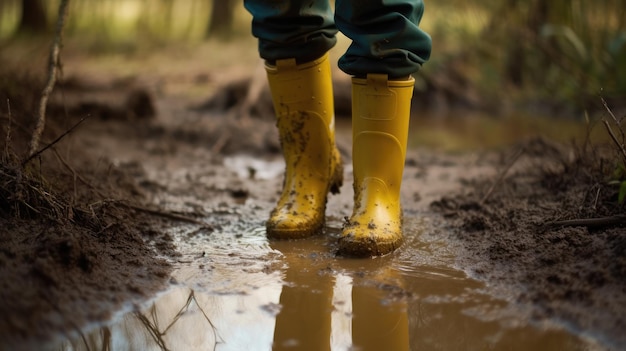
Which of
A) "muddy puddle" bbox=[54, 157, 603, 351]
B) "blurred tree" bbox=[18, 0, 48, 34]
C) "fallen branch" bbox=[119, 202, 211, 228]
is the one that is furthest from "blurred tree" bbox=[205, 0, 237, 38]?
"muddy puddle" bbox=[54, 157, 603, 351]

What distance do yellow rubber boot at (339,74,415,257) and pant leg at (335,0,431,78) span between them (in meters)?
0.04

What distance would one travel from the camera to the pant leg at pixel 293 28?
1.92 meters

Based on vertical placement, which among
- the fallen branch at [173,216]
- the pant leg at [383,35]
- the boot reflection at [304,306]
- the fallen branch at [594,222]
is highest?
the pant leg at [383,35]

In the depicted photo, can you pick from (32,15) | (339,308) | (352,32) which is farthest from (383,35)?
(32,15)

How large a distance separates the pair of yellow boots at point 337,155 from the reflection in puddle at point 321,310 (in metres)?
0.10


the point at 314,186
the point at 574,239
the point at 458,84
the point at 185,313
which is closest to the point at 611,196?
the point at 574,239

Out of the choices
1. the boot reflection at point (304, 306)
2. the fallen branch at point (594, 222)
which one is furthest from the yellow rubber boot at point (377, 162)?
the fallen branch at point (594, 222)

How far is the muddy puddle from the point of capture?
4.48 feet

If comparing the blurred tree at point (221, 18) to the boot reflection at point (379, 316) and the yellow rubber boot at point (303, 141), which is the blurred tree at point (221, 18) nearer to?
the yellow rubber boot at point (303, 141)

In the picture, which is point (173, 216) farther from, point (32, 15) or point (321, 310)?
point (32, 15)

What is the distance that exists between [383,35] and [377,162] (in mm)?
354

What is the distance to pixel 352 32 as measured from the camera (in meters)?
1.82

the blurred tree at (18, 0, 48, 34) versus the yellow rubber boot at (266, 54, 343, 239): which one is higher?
the blurred tree at (18, 0, 48, 34)

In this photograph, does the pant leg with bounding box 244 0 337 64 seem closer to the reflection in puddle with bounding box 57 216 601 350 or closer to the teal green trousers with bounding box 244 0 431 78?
the teal green trousers with bounding box 244 0 431 78
